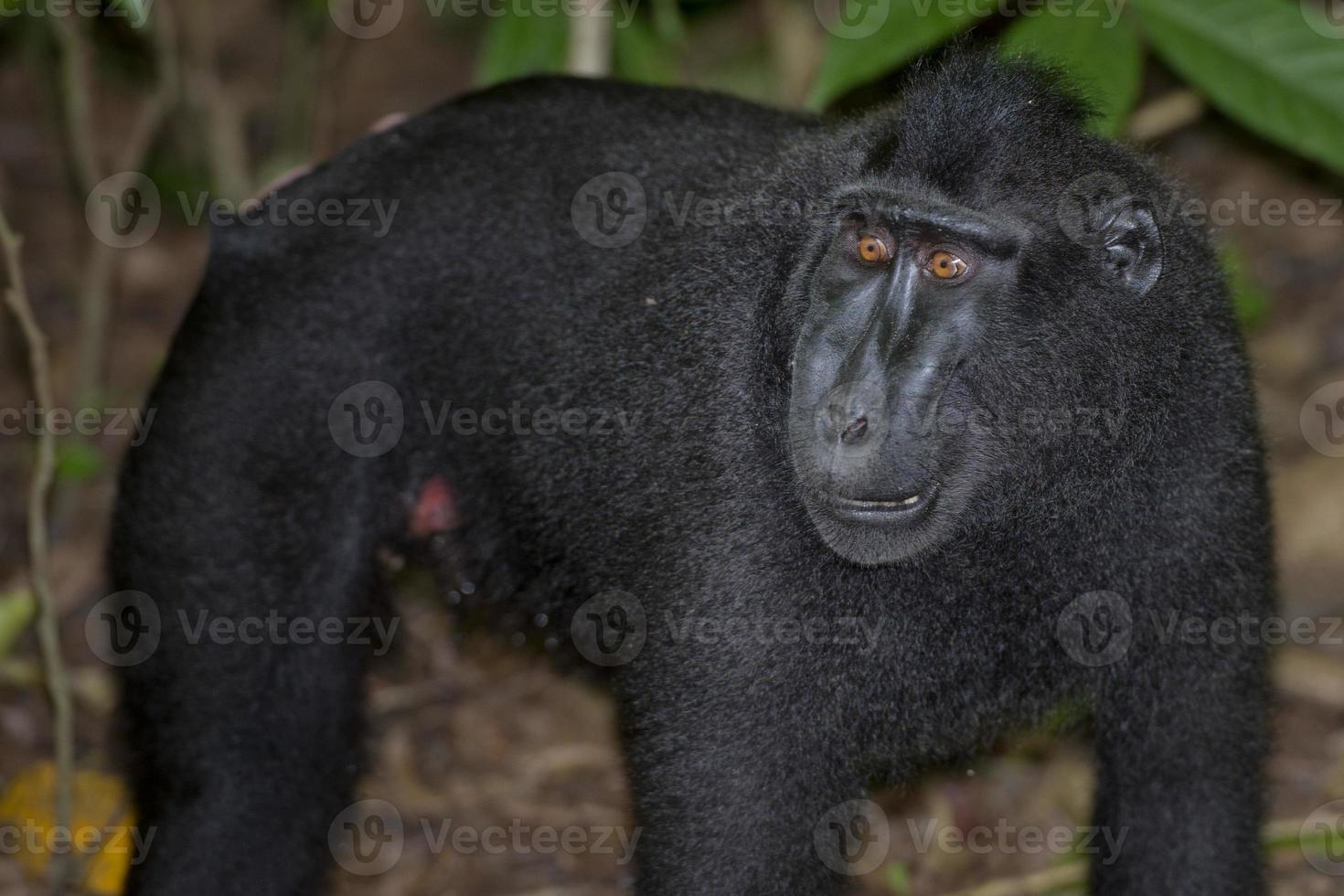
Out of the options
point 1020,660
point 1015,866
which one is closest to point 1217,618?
point 1020,660

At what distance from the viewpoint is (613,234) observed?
4.27m

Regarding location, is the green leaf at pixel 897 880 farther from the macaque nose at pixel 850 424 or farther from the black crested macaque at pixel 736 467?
the macaque nose at pixel 850 424

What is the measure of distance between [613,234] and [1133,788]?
2.03 m

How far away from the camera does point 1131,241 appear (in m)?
3.44

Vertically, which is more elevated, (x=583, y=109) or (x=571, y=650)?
(x=583, y=109)

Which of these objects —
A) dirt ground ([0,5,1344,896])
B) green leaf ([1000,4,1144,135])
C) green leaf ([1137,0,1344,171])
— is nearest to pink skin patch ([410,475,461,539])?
dirt ground ([0,5,1344,896])

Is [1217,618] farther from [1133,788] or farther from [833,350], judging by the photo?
[833,350]
